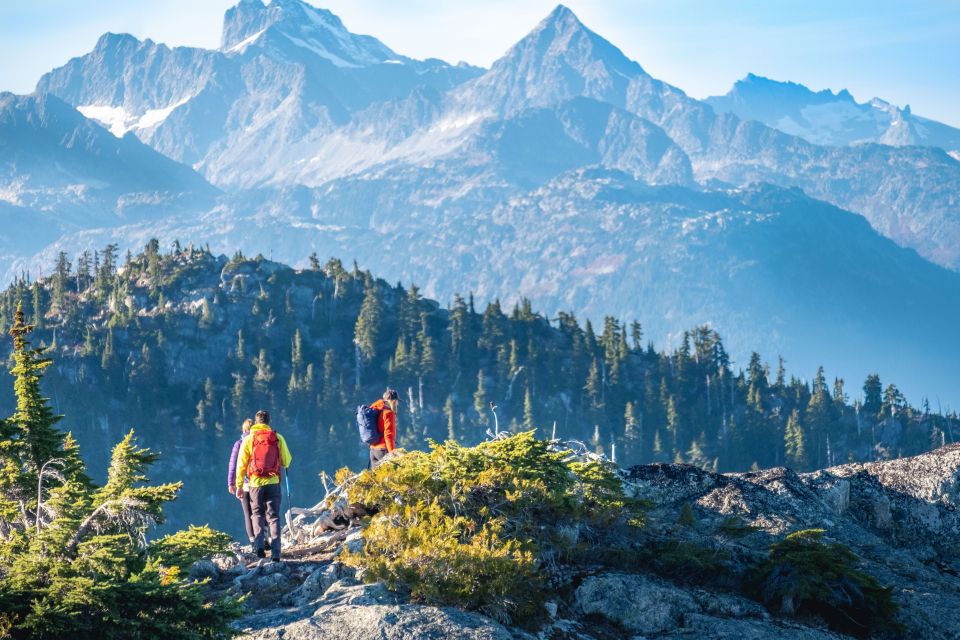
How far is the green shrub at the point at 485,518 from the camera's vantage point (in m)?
17.5

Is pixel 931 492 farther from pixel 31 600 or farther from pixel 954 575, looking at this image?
pixel 31 600

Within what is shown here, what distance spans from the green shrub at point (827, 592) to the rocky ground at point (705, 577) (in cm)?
44

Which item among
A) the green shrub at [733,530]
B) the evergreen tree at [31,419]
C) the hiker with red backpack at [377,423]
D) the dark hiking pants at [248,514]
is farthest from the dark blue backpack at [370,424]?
the green shrub at [733,530]

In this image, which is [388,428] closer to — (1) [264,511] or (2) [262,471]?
(2) [262,471]

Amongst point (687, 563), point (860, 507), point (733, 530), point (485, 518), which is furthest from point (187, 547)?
point (860, 507)

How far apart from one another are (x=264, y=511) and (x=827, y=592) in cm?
1089

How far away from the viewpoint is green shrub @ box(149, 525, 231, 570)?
736 inches

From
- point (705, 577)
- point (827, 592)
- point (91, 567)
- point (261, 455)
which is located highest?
point (261, 455)

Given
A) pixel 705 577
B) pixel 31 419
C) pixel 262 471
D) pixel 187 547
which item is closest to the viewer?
pixel 187 547

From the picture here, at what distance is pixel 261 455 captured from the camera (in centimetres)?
2292

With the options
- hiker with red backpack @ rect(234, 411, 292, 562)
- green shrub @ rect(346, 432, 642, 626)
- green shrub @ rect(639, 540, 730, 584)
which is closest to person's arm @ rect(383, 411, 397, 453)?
hiker with red backpack @ rect(234, 411, 292, 562)

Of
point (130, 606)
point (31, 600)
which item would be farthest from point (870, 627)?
point (31, 600)

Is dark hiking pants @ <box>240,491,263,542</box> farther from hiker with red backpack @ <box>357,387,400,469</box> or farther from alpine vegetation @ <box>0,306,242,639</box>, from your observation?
hiker with red backpack @ <box>357,387,400,469</box>

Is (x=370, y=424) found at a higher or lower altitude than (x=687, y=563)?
higher
